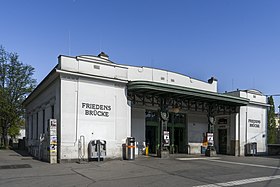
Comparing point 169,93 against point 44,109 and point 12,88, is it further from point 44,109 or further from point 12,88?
point 12,88

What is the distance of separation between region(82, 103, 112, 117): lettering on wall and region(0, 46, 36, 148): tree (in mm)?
18895

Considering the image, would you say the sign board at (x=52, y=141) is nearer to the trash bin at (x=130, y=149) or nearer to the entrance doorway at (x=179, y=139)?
the trash bin at (x=130, y=149)

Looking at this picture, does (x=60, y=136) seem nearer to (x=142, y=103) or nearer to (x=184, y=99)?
(x=142, y=103)

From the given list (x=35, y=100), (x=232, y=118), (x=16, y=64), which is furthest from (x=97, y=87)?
(x=16, y=64)

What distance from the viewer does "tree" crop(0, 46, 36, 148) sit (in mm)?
30825

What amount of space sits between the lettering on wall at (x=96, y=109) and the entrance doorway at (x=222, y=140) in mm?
14146

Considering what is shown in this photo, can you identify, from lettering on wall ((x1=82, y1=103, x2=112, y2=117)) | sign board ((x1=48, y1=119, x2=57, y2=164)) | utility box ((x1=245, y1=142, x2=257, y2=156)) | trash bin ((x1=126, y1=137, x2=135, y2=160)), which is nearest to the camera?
sign board ((x1=48, y1=119, x2=57, y2=164))

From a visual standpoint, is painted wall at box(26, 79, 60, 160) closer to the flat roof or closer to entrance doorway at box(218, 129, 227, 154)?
the flat roof

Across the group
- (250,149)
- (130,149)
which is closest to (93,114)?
(130,149)

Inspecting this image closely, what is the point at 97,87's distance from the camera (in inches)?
655

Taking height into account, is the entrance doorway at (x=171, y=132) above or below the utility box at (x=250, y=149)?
above

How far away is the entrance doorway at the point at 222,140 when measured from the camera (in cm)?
2605

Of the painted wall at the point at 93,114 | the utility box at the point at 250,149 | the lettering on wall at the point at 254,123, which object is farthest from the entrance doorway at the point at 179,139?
the painted wall at the point at 93,114

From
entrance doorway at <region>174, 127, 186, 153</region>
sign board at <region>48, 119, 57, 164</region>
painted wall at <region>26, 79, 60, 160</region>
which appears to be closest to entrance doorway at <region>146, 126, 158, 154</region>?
entrance doorway at <region>174, 127, 186, 153</region>
